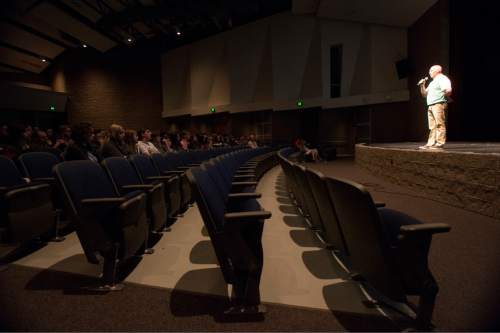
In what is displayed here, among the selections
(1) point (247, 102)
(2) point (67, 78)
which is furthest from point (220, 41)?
(2) point (67, 78)

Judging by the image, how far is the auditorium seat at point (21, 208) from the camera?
2.08 m

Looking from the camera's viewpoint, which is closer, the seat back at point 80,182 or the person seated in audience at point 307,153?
the seat back at point 80,182

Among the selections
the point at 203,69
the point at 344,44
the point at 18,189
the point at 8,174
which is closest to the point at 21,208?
the point at 18,189

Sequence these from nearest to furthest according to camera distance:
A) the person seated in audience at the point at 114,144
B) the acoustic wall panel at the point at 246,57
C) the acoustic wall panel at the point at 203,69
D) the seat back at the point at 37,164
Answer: the seat back at the point at 37,164
the person seated in audience at the point at 114,144
the acoustic wall panel at the point at 246,57
the acoustic wall panel at the point at 203,69

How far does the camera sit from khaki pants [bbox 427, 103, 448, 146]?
4.85 m

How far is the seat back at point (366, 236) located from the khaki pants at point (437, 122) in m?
4.31

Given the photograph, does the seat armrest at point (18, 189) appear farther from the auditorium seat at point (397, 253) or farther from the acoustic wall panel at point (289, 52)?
the acoustic wall panel at point (289, 52)

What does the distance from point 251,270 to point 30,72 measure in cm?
1764

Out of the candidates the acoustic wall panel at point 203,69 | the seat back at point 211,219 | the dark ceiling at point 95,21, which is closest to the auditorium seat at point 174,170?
the seat back at point 211,219

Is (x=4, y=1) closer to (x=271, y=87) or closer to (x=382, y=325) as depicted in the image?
(x=271, y=87)

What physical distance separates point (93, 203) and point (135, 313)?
25.4 inches

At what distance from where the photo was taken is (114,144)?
13.3 feet

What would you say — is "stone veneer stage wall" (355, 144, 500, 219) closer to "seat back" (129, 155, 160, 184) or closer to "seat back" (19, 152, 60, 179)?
"seat back" (129, 155, 160, 184)

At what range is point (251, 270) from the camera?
4.90 feet
